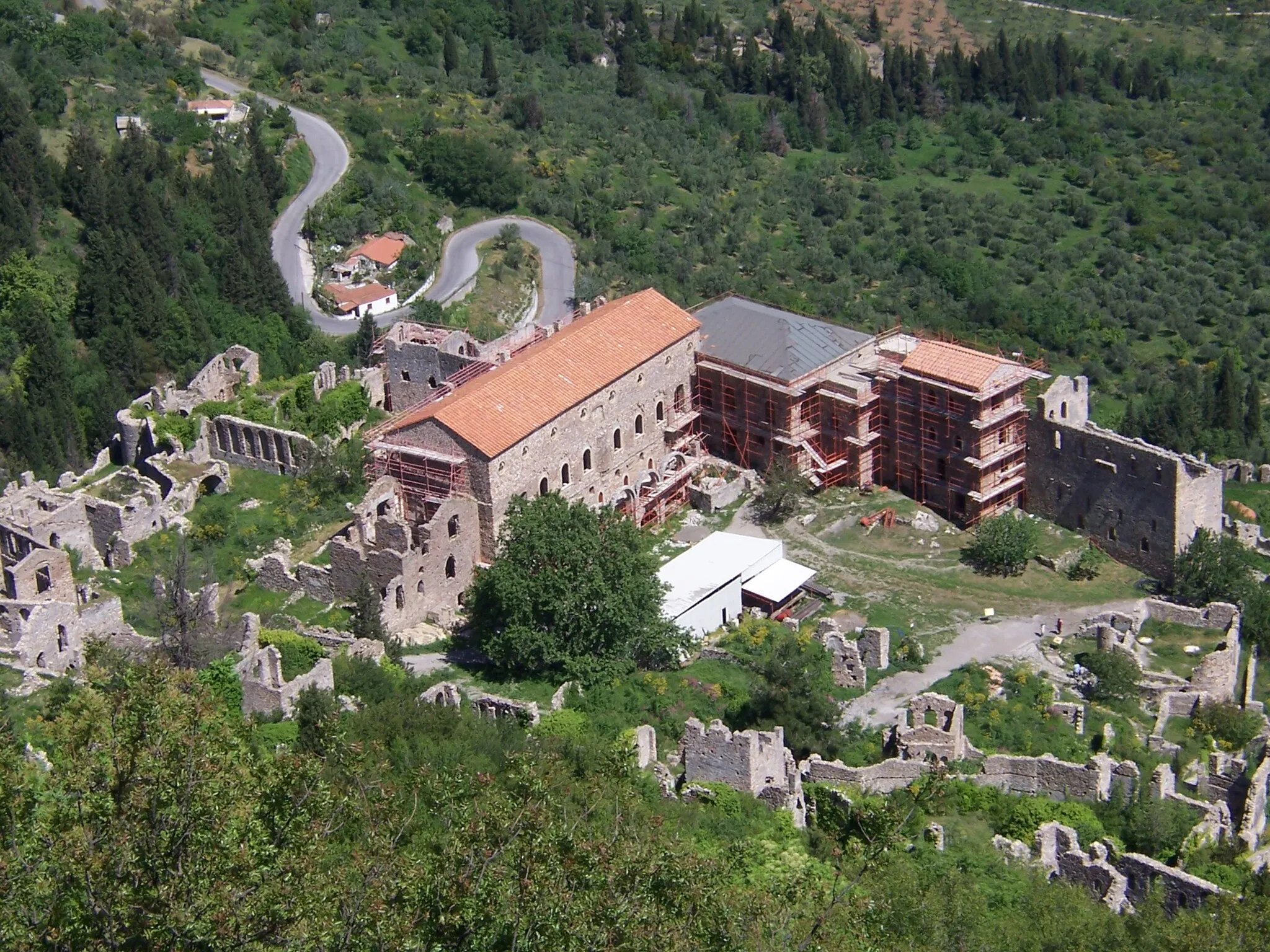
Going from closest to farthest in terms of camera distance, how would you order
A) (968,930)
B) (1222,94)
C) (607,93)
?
(968,930), (607,93), (1222,94)

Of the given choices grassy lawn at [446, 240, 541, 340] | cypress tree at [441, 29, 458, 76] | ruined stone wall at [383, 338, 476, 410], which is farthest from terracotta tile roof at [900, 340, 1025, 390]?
cypress tree at [441, 29, 458, 76]

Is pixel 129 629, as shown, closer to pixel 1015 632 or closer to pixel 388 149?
pixel 1015 632

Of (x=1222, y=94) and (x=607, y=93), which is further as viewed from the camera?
(x=1222, y=94)

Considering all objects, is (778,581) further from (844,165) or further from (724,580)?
(844,165)

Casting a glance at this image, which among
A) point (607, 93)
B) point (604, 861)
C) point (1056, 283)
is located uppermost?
point (604, 861)

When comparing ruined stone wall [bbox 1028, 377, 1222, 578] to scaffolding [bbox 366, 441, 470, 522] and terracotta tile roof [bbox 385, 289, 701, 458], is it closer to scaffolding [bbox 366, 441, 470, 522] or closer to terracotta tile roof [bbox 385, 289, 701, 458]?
terracotta tile roof [bbox 385, 289, 701, 458]

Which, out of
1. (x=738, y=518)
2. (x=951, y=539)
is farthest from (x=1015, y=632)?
(x=738, y=518)

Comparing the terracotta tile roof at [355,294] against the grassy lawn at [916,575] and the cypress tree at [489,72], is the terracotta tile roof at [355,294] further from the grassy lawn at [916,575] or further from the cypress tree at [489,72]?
the grassy lawn at [916,575]
